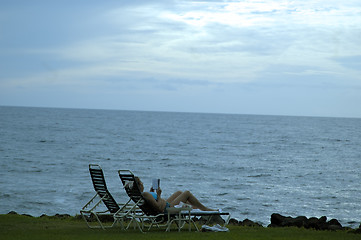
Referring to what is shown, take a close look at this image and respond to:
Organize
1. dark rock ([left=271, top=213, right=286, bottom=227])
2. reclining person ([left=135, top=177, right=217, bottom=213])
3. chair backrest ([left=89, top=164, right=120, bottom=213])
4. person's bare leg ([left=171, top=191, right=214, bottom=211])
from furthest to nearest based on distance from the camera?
1. dark rock ([left=271, top=213, right=286, bottom=227])
2. chair backrest ([left=89, top=164, right=120, bottom=213])
3. person's bare leg ([left=171, top=191, right=214, bottom=211])
4. reclining person ([left=135, top=177, right=217, bottom=213])

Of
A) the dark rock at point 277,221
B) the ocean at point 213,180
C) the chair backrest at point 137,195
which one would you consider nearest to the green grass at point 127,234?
the chair backrest at point 137,195

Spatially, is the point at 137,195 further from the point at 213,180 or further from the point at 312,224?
the point at 213,180

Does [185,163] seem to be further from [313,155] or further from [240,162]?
[313,155]

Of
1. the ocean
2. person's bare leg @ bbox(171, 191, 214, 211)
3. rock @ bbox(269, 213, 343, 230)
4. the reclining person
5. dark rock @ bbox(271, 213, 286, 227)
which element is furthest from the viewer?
the ocean

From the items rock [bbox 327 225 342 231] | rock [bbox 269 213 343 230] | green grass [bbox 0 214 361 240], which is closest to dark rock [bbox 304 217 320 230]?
rock [bbox 269 213 343 230]

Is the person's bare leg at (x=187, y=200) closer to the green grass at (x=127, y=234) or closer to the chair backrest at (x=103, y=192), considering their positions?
the green grass at (x=127, y=234)

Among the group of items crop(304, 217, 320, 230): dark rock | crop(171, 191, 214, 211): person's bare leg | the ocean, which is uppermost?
crop(171, 191, 214, 211): person's bare leg

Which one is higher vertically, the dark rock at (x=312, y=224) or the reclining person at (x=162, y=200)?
the reclining person at (x=162, y=200)

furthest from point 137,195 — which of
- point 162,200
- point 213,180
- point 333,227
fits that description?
point 213,180

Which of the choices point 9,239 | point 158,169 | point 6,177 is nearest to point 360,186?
point 158,169

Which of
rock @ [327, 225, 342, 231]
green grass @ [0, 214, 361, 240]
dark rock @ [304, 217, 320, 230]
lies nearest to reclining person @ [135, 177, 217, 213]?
green grass @ [0, 214, 361, 240]

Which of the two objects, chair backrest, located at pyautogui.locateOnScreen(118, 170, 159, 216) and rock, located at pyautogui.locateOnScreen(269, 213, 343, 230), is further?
rock, located at pyautogui.locateOnScreen(269, 213, 343, 230)

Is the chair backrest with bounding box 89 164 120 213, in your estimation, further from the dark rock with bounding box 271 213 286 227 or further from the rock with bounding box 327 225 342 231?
the rock with bounding box 327 225 342 231

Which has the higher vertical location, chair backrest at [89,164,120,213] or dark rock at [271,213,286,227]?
chair backrest at [89,164,120,213]
